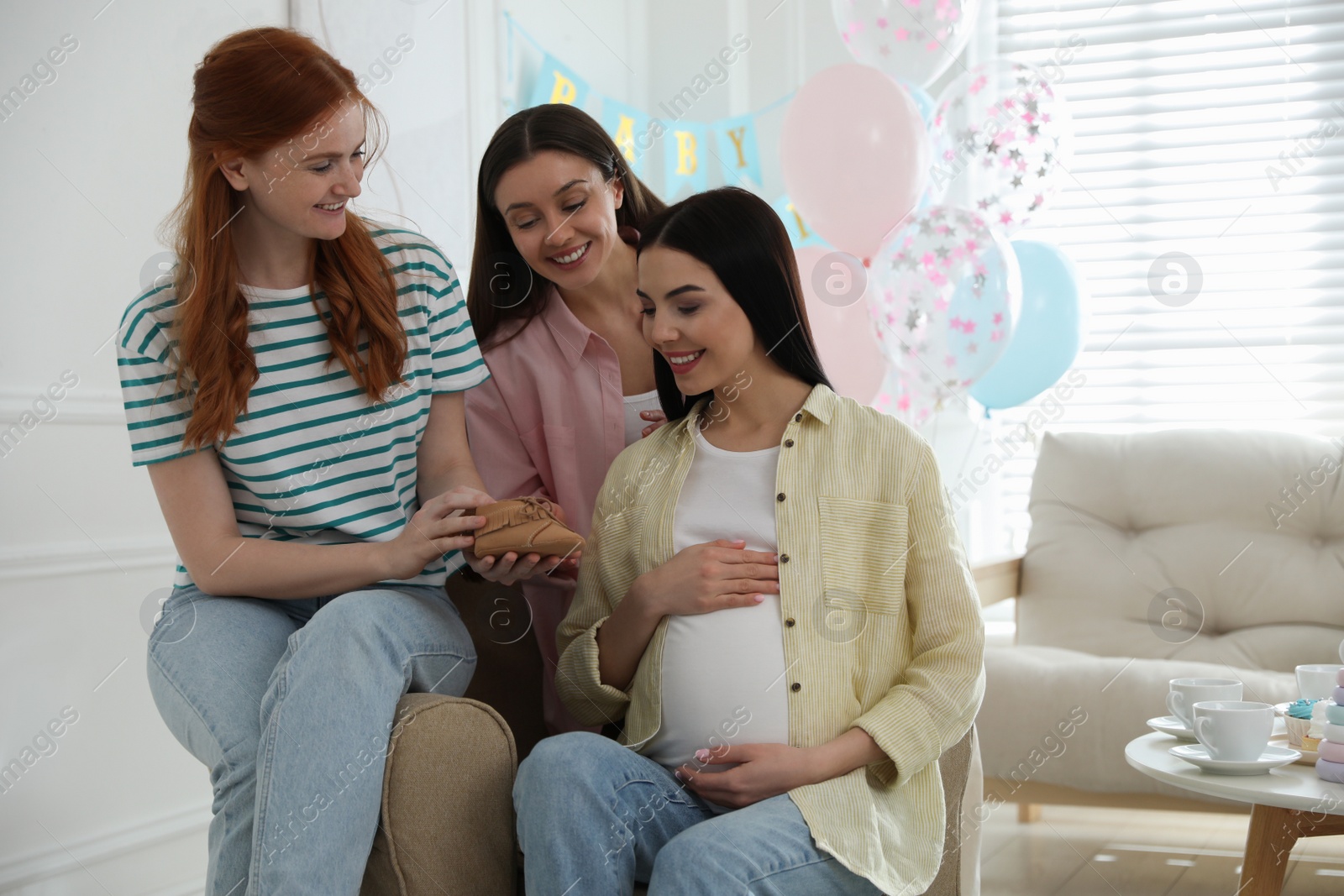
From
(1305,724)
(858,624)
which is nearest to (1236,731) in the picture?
(1305,724)

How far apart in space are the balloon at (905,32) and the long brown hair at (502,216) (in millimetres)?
1510

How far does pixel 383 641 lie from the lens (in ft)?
3.96

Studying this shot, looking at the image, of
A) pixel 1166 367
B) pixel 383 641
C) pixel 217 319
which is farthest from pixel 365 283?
pixel 1166 367

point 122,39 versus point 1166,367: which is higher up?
point 122,39

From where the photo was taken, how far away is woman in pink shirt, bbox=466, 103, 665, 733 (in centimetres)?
166

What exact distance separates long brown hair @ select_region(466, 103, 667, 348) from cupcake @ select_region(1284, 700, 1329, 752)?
Result: 125 centimetres

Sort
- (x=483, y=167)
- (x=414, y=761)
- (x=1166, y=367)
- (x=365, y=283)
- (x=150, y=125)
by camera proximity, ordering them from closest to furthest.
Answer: (x=414, y=761)
(x=365, y=283)
(x=483, y=167)
(x=150, y=125)
(x=1166, y=367)

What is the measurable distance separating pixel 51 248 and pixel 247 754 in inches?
55.0

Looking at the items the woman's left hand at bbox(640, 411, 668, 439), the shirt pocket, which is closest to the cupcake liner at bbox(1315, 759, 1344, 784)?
the shirt pocket

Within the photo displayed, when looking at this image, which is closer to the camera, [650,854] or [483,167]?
[650,854]

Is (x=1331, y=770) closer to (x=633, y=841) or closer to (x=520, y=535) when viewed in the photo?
(x=633, y=841)

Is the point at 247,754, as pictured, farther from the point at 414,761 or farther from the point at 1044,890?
the point at 1044,890

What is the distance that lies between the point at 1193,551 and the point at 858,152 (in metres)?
1.30

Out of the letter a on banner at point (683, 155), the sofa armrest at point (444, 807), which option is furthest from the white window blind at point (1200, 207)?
the sofa armrest at point (444, 807)
